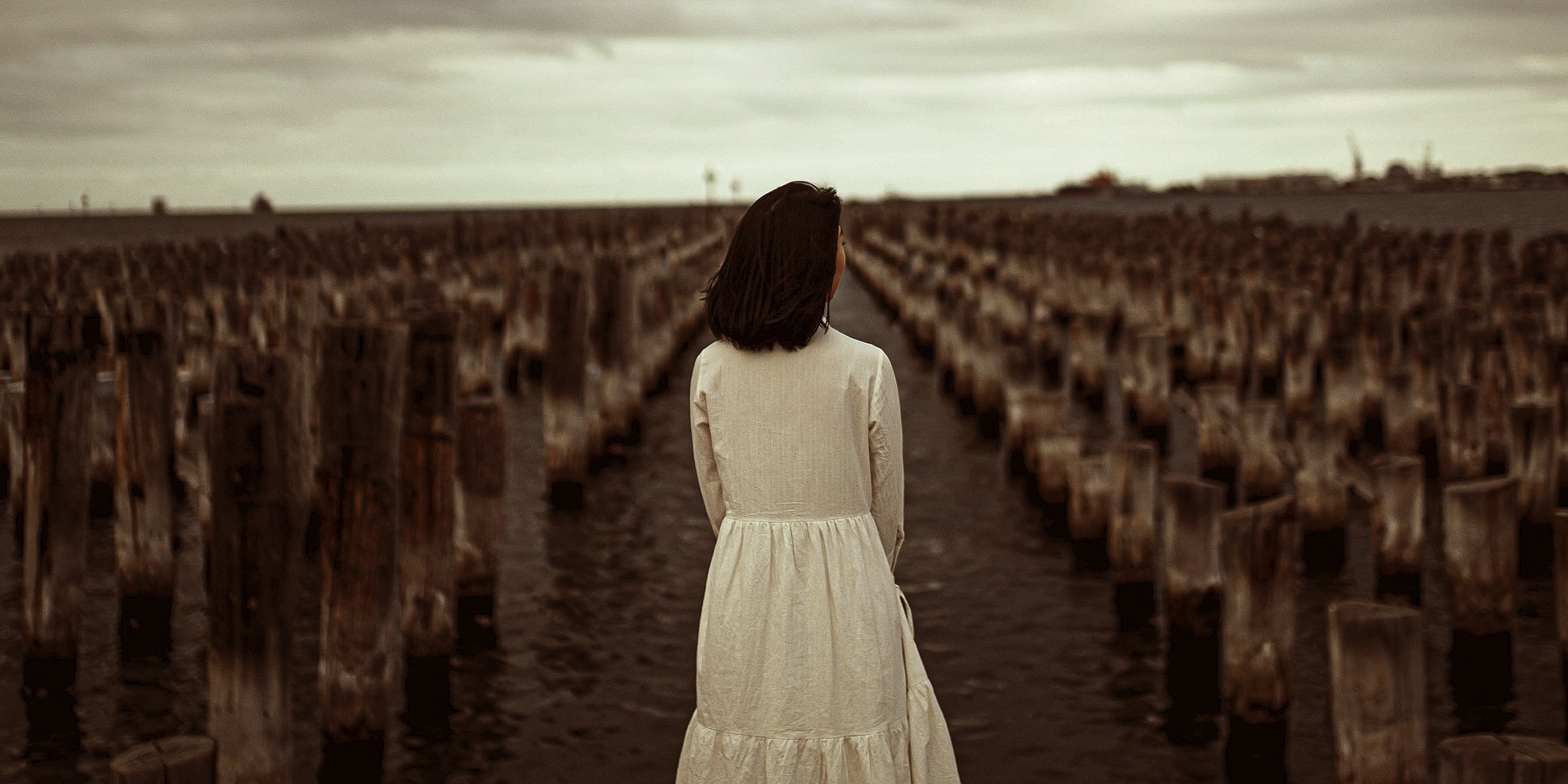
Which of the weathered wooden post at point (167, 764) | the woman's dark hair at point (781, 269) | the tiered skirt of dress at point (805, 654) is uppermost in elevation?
the woman's dark hair at point (781, 269)

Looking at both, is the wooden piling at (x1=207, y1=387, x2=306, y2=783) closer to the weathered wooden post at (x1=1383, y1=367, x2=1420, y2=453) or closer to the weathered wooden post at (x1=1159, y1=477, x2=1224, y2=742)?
the weathered wooden post at (x1=1159, y1=477, x2=1224, y2=742)

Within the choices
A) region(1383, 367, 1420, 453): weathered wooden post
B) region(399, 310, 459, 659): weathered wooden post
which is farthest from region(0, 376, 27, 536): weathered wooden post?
region(1383, 367, 1420, 453): weathered wooden post

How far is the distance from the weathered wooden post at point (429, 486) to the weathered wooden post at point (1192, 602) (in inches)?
130

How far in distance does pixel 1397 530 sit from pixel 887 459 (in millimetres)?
5712

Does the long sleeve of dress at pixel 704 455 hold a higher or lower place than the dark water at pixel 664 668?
higher

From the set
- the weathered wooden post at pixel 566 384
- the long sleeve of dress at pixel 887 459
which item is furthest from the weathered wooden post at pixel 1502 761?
the weathered wooden post at pixel 566 384

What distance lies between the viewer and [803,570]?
3.33 metres

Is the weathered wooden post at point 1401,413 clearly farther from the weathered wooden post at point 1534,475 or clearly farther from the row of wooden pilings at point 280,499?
the row of wooden pilings at point 280,499

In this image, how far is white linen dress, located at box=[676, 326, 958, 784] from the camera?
129 inches

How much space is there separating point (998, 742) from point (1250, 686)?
1252 millimetres

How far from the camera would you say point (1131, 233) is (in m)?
36.2

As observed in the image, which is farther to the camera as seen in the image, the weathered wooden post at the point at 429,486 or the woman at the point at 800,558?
the weathered wooden post at the point at 429,486

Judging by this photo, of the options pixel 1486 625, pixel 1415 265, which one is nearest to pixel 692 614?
pixel 1486 625

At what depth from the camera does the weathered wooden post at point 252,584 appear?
5113mm
